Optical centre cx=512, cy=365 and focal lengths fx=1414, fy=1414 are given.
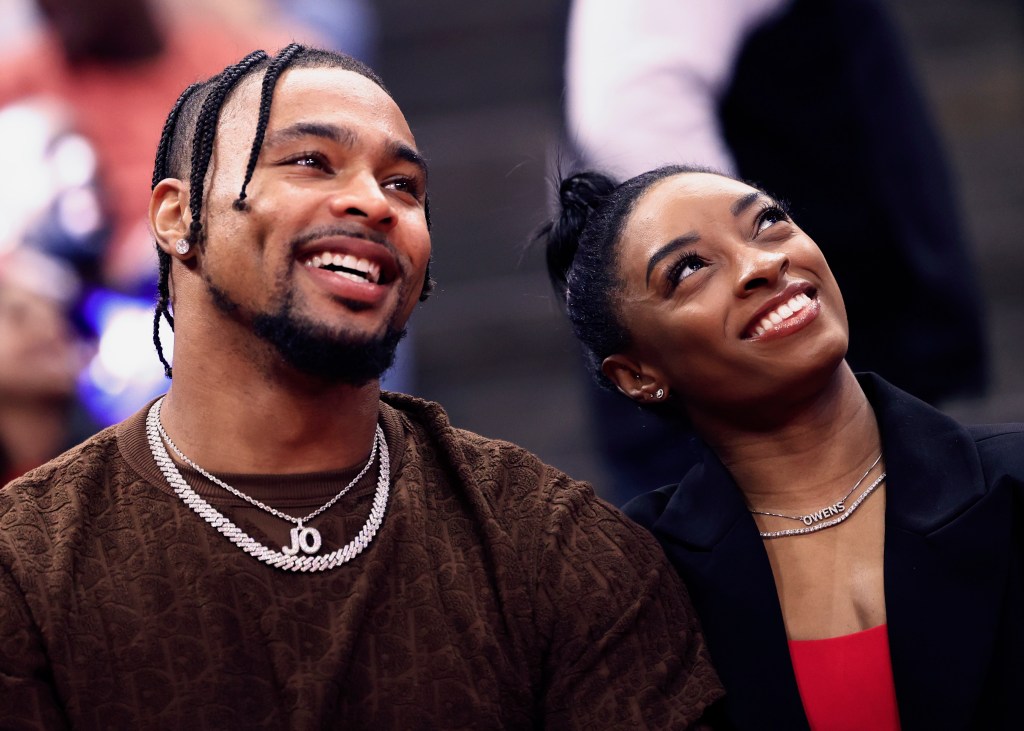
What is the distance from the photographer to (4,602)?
1.94 metres

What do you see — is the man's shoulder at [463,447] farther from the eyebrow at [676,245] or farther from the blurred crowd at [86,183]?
the blurred crowd at [86,183]

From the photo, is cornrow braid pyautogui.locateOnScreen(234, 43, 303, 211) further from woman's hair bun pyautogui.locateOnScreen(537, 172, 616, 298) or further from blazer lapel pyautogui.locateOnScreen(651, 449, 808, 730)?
blazer lapel pyautogui.locateOnScreen(651, 449, 808, 730)

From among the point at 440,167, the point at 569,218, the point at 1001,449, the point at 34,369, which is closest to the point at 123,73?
the point at 34,369

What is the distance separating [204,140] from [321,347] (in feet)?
1.43

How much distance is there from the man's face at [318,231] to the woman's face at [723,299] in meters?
0.49

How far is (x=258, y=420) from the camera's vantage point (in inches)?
86.2

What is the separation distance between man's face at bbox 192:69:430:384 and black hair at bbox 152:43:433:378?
0.06 feet

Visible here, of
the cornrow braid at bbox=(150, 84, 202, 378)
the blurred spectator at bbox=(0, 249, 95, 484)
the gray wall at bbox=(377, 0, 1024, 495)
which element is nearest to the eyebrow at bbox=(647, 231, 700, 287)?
the cornrow braid at bbox=(150, 84, 202, 378)

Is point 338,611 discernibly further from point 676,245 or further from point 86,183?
point 86,183

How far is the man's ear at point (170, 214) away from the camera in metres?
2.27

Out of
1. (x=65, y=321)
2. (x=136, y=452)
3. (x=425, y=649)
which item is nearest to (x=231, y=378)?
(x=136, y=452)

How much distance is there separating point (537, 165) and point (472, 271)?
0.52 metres

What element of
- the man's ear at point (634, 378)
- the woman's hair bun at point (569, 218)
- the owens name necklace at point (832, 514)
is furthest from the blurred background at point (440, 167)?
the owens name necklace at point (832, 514)

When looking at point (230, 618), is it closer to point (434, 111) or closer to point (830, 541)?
point (830, 541)
